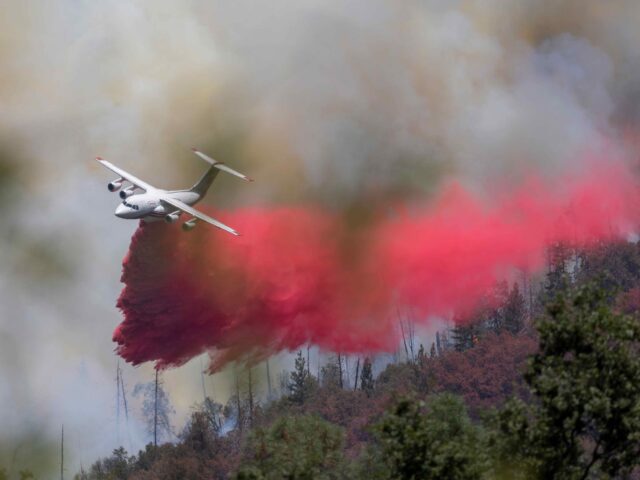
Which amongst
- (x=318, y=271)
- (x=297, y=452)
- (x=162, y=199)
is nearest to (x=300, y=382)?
(x=318, y=271)

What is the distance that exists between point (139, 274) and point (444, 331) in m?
33.0

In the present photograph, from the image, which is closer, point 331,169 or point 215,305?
point 215,305

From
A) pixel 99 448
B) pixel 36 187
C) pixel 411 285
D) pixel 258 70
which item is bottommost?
pixel 99 448

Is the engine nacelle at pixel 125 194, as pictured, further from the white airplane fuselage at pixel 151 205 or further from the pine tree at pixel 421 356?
the pine tree at pixel 421 356

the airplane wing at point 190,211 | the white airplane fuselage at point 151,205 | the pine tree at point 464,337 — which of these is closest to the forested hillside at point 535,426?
the white airplane fuselage at point 151,205

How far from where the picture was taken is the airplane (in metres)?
65.8

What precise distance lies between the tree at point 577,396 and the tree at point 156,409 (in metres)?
43.8

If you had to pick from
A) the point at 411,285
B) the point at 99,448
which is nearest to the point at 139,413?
the point at 99,448

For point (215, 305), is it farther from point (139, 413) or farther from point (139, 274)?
point (139, 413)

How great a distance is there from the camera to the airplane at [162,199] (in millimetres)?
65812

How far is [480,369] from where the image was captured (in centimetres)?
9869

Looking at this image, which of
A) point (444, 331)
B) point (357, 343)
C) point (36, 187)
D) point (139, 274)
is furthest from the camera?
point (444, 331)

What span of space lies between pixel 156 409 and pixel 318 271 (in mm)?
15519

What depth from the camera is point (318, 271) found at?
79625mm
